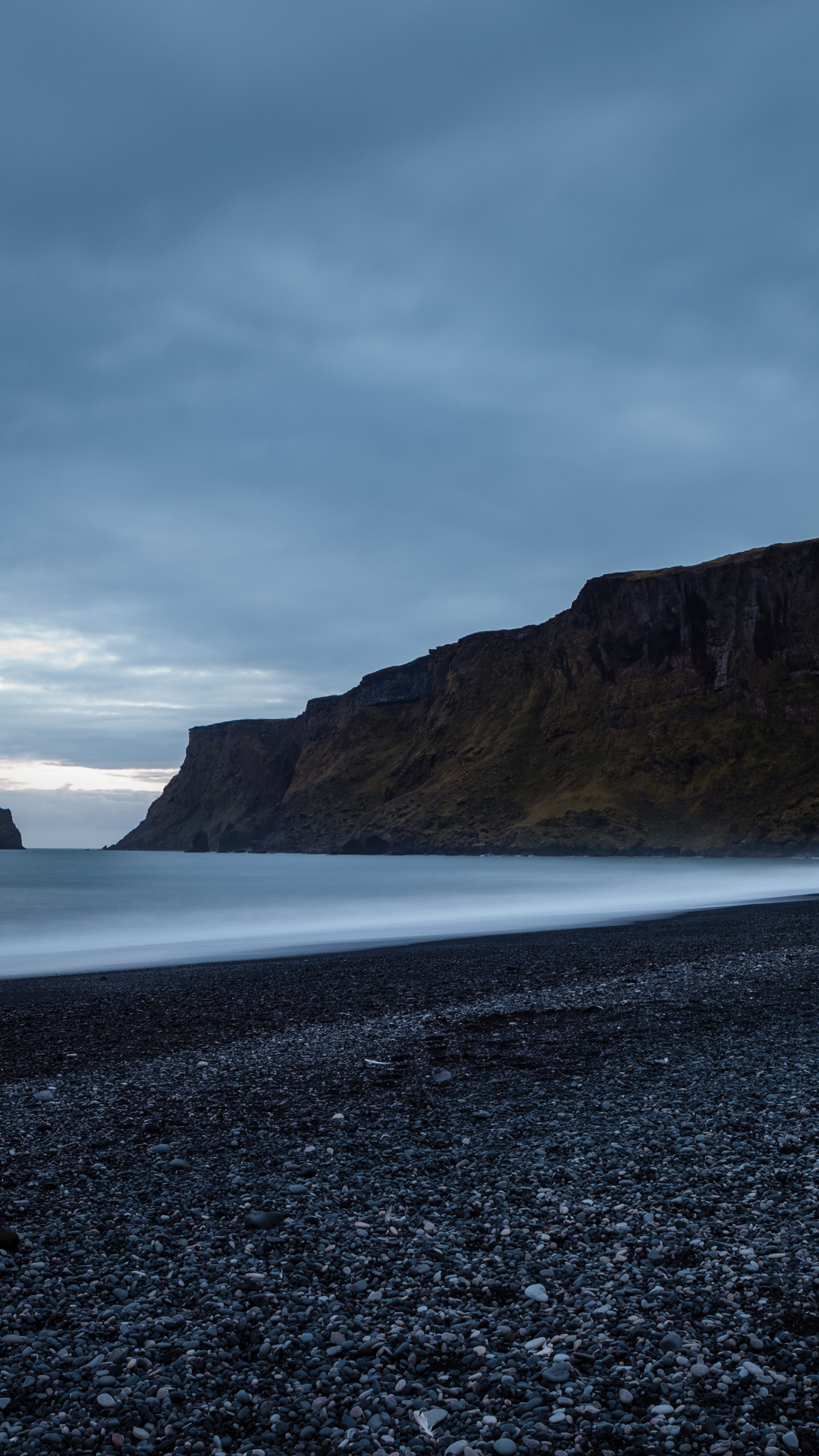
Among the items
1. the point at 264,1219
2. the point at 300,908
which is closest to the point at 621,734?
the point at 300,908

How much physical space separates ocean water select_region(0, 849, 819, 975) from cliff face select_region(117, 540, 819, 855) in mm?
56804

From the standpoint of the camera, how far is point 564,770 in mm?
145750

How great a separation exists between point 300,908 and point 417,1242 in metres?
35.1

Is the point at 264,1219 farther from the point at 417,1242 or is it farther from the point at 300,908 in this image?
the point at 300,908

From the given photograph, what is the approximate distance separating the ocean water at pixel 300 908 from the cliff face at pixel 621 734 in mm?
56804

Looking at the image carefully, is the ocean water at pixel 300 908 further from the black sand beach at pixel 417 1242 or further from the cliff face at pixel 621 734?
the cliff face at pixel 621 734

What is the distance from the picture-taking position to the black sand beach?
3.31m

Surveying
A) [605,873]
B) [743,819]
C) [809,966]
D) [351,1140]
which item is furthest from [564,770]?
[351,1140]

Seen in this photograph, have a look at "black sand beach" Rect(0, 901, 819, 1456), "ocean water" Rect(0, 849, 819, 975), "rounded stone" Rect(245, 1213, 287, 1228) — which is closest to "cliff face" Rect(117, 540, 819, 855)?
"ocean water" Rect(0, 849, 819, 975)

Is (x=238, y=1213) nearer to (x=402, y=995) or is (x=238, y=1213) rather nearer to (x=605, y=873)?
(x=402, y=995)

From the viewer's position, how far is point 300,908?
39.1 meters

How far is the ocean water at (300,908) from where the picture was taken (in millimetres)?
24859

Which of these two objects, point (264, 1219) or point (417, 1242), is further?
point (264, 1219)

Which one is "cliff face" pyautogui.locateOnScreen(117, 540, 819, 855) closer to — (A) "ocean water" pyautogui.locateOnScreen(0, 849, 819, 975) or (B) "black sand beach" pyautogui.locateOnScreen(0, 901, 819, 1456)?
(A) "ocean water" pyautogui.locateOnScreen(0, 849, 819, 975)
